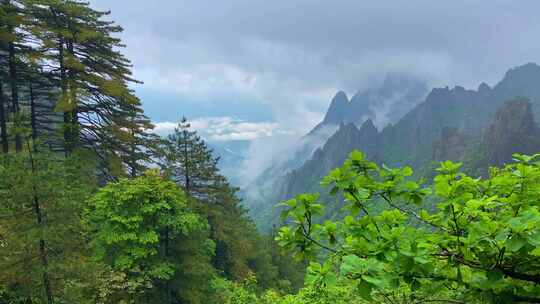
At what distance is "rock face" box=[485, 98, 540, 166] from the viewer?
12662 cm

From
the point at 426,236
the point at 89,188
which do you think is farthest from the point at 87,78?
the point at 426,236

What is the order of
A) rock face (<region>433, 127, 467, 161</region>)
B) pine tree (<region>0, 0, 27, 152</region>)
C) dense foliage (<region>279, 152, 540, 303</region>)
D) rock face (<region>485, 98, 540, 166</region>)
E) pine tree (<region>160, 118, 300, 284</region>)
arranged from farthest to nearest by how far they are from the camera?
rock face (<region>433, 127, 467, 161</region>), rock face (<region>485, 98, 540, 166</region>), pine tree (<region>160, 118, 300, 284</region>), pine tree (<region>0, 0, 27, 152</region>), dense foliage (<region>279, 152, 540, 303</region>)

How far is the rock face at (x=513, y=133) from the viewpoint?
126625 millimetres

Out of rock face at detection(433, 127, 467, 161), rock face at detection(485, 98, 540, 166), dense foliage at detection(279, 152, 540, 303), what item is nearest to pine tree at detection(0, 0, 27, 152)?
dense foliage at detection(279, 152, 540, 303)

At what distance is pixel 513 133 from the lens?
12962 cm

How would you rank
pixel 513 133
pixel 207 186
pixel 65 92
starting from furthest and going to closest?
pixel 513 133
pixel 207 186
pixel 65 92

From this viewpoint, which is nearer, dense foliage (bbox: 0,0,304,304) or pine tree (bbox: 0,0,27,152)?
dense foliage (bbox: 0,0,304,304)

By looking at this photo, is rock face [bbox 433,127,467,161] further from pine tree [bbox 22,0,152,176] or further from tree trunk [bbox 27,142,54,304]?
tree trunk [bbox 27,142,54,304]

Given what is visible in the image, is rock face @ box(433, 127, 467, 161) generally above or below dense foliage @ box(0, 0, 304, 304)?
above

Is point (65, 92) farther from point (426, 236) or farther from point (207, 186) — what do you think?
point (426, 236)

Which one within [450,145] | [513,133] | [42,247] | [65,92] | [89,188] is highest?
[513,133]

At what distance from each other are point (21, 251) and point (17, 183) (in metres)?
1.95

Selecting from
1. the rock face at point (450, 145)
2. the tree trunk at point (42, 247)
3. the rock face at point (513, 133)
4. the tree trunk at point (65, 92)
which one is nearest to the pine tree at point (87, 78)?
the tree trunk at point (65, 92)

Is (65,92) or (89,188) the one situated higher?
(65,92)
